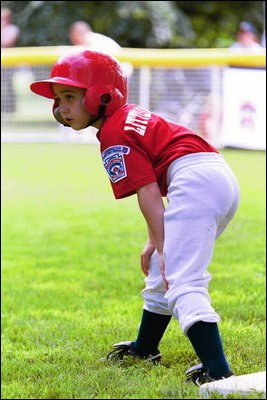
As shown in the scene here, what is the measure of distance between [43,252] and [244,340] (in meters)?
2.32

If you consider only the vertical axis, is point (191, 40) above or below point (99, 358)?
below

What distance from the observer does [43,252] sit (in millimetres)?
4805

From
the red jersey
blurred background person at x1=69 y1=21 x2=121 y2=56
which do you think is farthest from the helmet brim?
blurred background person at x1=69 y1=21 x2=121 y2=56

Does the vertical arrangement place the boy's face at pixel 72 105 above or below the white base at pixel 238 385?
above

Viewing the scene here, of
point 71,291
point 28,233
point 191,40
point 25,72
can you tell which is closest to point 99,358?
point 71,291

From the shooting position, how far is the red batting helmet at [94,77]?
1.97 metres

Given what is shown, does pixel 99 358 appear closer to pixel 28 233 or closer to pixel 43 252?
pixel 43 252

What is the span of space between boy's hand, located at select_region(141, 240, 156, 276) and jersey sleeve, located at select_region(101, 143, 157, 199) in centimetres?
28

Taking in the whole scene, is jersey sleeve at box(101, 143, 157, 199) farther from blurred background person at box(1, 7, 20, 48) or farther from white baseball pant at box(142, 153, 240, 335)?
blurred background person at box(1, 7, 20, 48)

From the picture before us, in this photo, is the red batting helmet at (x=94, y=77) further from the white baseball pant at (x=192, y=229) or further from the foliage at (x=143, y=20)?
the foliage at (x=143, y=20)

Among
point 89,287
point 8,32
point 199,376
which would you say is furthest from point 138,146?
point 8,32

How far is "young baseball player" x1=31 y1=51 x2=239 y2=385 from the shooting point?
1.93 meters

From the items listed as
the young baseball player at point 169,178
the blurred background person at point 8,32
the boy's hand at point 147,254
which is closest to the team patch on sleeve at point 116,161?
the young baseball player at point 169,178

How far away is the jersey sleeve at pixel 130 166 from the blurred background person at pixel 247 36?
7.27 metres
